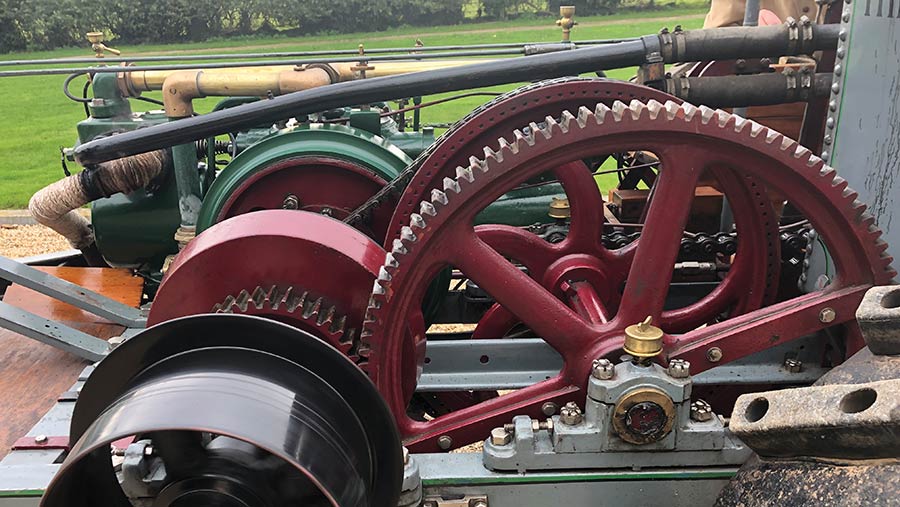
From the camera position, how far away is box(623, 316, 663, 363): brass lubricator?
171cm

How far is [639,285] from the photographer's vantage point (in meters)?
1.87

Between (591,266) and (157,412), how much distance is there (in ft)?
4.90

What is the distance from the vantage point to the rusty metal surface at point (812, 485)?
1.18m

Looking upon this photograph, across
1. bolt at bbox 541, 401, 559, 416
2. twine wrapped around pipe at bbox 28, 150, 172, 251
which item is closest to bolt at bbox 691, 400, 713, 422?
bolt at bbox 541, 401, 559, 416

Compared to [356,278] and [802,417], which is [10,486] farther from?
[802,417]

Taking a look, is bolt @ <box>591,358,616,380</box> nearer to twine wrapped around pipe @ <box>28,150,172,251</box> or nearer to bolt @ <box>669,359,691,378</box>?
bolt @ <box>669,359,691,378</box>

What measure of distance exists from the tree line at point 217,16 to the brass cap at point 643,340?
859 inches

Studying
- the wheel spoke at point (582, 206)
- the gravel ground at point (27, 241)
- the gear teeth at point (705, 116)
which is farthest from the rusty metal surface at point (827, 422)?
the gravel ground at point (27, 241)

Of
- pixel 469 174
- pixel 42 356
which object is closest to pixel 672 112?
pixel 469 174

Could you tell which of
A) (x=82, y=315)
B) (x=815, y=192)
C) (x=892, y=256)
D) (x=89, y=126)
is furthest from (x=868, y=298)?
(x=89, y=126)

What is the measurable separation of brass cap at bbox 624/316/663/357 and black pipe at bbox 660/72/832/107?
908 millimetres

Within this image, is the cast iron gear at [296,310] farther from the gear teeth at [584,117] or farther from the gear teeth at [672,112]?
the gear teeth at [672,112]

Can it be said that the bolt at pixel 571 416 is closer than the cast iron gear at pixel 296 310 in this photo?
Yes

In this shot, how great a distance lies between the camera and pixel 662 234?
183 cm
